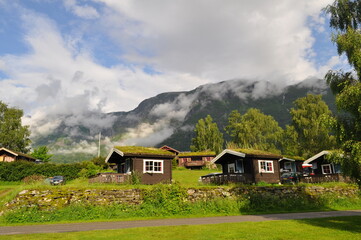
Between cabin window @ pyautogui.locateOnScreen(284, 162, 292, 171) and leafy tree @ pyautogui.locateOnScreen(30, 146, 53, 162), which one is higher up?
leafy tree @ pyautogui.locateOnScreen(30, 146, 53, 162)

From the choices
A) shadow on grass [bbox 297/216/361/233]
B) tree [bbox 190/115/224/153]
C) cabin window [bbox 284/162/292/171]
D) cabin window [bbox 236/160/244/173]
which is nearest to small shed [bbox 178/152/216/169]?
tree [bbox 190/115/224/153]

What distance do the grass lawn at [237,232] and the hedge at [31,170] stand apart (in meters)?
33.8

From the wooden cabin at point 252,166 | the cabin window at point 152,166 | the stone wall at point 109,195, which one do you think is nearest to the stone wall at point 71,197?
the stone wall at point 109,195

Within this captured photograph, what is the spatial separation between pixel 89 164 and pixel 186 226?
129 feet

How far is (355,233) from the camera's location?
11328 mm

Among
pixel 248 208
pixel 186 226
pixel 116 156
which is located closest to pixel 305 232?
pixel 186 226

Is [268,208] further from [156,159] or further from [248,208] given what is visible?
[156,159]

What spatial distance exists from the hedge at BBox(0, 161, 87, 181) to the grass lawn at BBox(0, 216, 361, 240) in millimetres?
33814

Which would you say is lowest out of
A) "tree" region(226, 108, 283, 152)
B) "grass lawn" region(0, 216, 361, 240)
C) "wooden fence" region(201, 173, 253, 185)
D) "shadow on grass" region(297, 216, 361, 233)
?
"shadow on grass" region(297, 216, 361, 233)

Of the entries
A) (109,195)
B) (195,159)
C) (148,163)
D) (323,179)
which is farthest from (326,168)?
(109,195)

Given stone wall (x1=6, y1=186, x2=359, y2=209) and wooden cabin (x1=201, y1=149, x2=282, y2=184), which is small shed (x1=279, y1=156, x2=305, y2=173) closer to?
wooden cabin (x1=201, y1=149, x2=282, y2=184)

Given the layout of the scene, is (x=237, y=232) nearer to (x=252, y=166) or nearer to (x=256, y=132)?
(x=252, y=166)

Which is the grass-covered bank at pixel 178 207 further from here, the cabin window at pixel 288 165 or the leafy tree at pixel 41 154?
the leafy tree at pixel 41 154

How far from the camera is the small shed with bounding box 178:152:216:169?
6588 centimetres
